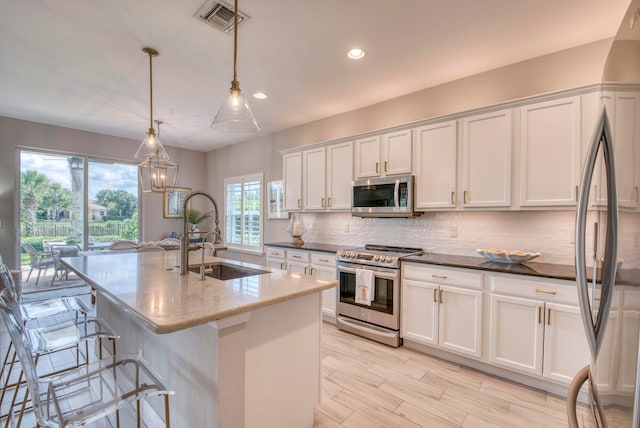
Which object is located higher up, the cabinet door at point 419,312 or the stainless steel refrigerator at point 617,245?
the stainless steel refrigerator at point 617,245

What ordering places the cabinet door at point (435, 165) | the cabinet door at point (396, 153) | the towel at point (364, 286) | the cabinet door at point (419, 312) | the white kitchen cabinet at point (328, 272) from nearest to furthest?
the cabinet door at point (419, 312) < the cabinet door at point (435, 165) < the towel at point (364, 286) < the cabinet door at point (396, 153) < the white kitchen cabinet at point (328, 272)

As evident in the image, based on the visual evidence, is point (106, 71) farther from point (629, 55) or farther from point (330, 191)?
point (629, 55)

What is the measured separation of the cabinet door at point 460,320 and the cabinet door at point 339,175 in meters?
1.63

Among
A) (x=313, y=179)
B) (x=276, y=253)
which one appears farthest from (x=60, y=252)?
(x=313, y=179)

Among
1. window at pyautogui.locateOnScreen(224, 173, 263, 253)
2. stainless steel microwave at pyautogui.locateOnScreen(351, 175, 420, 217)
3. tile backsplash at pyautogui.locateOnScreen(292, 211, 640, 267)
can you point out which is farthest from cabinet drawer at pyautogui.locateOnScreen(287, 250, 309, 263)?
window at pyautogui.locateOnScreen(224, 173, 263, 253)

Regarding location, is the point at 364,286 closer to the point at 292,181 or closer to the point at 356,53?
the point at 292,181

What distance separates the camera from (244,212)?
5.96m

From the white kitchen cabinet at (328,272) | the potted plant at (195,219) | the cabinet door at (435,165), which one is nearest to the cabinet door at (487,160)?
the cabinet door at (435,165)

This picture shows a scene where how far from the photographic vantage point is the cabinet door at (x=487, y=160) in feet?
8.52

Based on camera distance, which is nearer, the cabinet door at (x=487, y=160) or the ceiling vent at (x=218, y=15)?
the ceiling vent at (x=218, y=15)

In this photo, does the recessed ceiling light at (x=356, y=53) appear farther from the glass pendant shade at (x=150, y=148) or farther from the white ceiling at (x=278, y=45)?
the glass pendant shade at (x=150, y=148)

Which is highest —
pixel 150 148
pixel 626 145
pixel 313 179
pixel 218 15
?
pixel 218 15

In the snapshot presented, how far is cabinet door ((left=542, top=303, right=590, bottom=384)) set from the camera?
2066 mm

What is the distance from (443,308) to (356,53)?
2.52m
